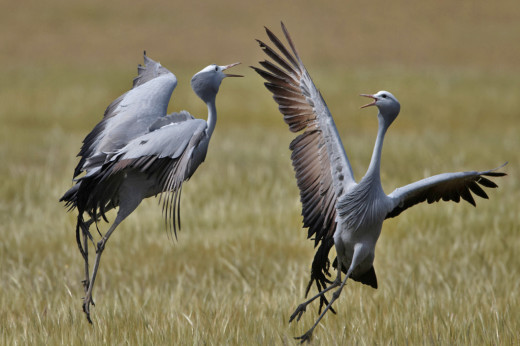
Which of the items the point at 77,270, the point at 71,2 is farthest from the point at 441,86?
the point at 71,2

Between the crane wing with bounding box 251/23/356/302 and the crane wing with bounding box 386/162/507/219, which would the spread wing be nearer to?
the crane wing with bounding box 251/23/356/302

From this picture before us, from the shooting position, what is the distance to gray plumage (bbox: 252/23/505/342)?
3.72m

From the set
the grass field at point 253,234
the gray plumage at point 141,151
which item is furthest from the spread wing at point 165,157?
the grass field at point 253,234

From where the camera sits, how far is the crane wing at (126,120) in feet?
14.3

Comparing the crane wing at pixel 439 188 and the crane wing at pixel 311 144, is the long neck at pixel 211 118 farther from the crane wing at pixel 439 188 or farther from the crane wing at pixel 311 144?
the crane wing at pixel 439 188

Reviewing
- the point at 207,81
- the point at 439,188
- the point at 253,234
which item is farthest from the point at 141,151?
the point at 253,234

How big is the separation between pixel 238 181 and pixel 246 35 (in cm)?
2247

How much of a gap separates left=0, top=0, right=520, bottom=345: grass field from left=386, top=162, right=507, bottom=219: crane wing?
2.49 feet

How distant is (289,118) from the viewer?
4.06 meters

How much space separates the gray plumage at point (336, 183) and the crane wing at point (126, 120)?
84 centimetres

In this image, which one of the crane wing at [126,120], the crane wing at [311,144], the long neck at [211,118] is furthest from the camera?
the crane wing at [126,120]

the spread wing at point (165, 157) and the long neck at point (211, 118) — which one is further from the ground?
the long neck at point (211, 118)

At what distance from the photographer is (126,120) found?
4.51 metres

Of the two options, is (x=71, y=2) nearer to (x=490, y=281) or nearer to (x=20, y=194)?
(x=20, y=194)
